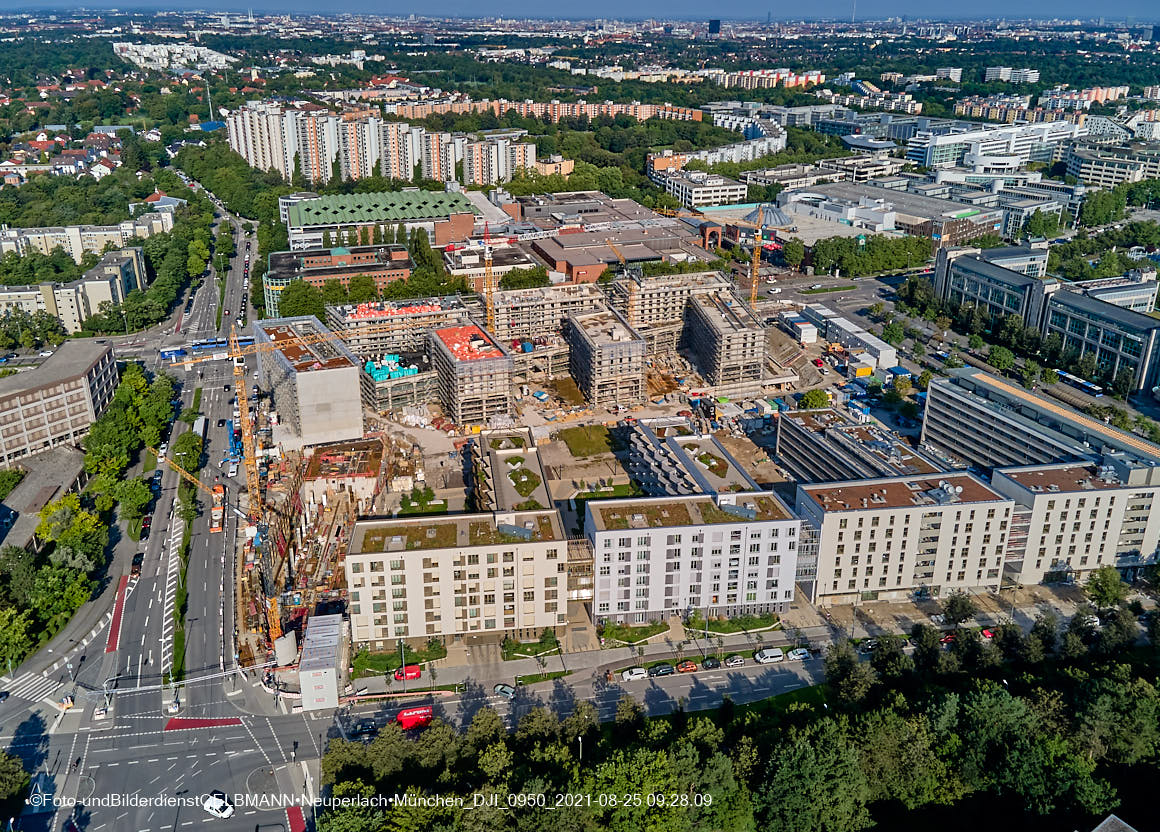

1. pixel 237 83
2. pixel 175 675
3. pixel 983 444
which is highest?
pixel 237 83

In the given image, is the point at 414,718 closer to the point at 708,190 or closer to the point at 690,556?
the point at 690,556

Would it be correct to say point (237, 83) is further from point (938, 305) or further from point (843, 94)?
point (938, 305)

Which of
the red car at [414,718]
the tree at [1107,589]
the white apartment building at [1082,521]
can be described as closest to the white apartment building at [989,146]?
the white apartment building at [1082,521]

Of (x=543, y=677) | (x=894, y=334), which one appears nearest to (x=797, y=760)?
(x=543, y=677)

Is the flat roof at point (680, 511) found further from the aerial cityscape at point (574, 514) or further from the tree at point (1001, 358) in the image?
the tree at point (1001, 358)

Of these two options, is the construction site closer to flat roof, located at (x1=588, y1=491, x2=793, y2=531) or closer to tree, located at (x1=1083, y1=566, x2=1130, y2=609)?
flat roof, located at (x1=588, y1=491, x2=793, y2=531)

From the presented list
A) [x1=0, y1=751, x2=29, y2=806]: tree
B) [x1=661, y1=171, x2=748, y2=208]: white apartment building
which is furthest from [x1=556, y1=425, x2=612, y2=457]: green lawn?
[x1=661, y1=171, x2=748, y2=208]: white apartment building

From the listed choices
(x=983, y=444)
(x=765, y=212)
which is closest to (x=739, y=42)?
(x=765, y=212)
